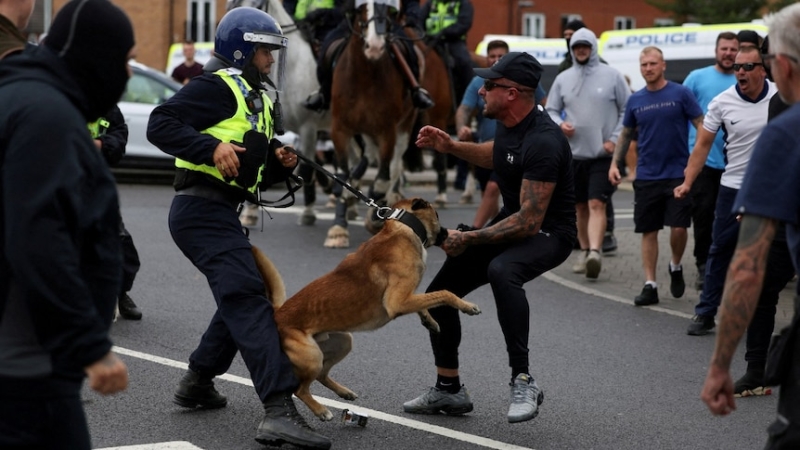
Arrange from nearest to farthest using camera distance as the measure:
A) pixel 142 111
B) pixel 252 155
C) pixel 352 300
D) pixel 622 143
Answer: pixel 252 155
pixel 352 300
pixel 622 143
pixel 142 111

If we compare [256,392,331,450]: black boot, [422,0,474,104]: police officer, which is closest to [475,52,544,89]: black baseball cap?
[256,392,331,450]: black boot

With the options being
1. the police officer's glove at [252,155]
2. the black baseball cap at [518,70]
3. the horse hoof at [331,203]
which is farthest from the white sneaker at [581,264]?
the police officer's glove at [252,155]

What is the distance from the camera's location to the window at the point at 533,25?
48.8 metres

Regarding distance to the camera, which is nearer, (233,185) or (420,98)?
(233,185)

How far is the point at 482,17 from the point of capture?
46.8 metres

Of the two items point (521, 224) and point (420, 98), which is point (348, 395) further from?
point (420, 98)

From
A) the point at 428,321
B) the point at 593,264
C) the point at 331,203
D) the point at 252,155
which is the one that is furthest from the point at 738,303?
the point at 331,203

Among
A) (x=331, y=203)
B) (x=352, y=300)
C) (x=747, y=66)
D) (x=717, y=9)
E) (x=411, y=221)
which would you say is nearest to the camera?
(x=352, y=300)

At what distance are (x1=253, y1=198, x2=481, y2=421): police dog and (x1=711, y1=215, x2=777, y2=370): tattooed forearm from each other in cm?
222

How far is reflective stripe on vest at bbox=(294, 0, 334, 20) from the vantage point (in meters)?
14.5

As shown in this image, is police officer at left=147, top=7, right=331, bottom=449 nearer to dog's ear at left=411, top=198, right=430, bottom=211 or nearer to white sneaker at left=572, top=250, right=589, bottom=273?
dog's ear at left=411, top=198, right=430, bottom=211

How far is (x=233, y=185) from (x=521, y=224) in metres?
1.42

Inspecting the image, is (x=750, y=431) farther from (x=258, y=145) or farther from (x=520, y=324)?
(x=258, y=145)

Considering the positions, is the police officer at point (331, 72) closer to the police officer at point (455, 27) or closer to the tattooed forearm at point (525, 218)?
the police officer at point (455, 27)
